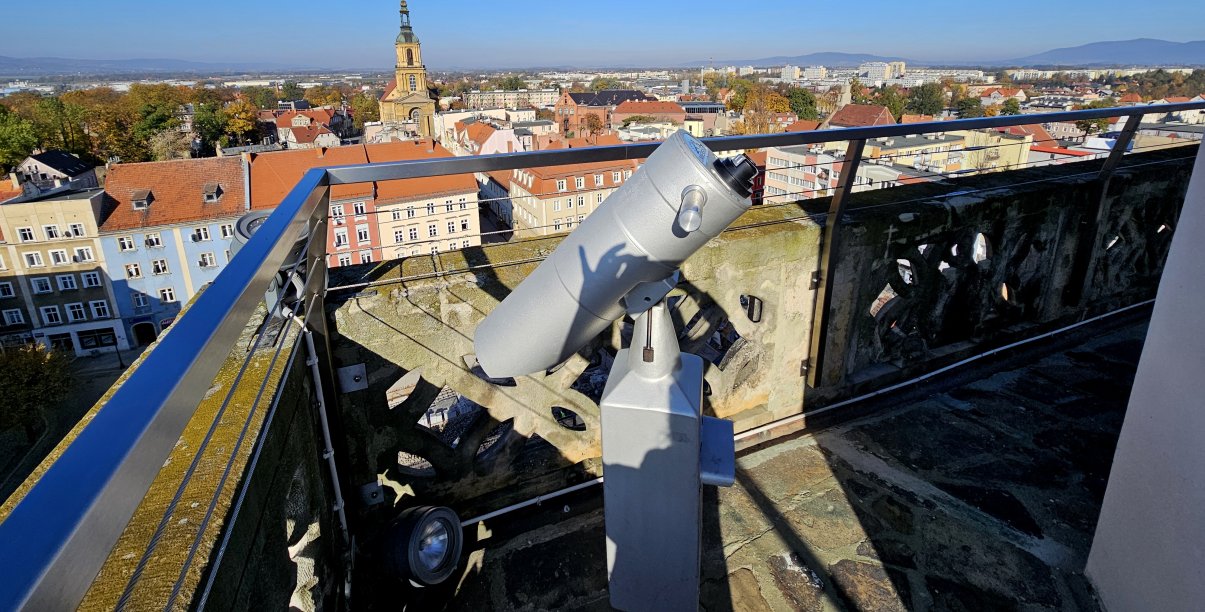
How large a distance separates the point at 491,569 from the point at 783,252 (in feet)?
6.71

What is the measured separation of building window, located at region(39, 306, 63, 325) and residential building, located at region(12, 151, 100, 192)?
12297 mm

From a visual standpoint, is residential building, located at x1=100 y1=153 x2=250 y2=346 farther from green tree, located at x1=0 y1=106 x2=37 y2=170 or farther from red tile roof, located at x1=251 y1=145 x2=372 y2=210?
green tree, located at x1=0 y1=106 x2=37 y2=170

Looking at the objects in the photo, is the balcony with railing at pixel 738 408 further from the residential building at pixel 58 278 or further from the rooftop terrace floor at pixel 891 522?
the residential building at pixel 58 278

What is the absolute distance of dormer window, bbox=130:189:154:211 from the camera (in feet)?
102

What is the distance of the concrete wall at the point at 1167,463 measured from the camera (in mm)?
2191

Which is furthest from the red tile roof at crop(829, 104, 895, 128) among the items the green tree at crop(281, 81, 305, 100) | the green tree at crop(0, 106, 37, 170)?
the green tree at crop(281, 81, 305, 100)

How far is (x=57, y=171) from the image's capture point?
44469 mm

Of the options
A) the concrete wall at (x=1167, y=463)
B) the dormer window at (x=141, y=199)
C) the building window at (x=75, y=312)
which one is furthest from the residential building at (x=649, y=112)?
the concrete wall at (x=1167, y=463)

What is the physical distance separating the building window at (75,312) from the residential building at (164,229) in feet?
5.37

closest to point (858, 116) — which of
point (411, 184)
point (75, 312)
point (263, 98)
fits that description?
point (411, 184)

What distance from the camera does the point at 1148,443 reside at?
241cm

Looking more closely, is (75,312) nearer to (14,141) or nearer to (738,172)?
(14,141)

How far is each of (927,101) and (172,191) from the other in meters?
112

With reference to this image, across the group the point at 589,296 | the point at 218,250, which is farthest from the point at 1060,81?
the point at 589,296
